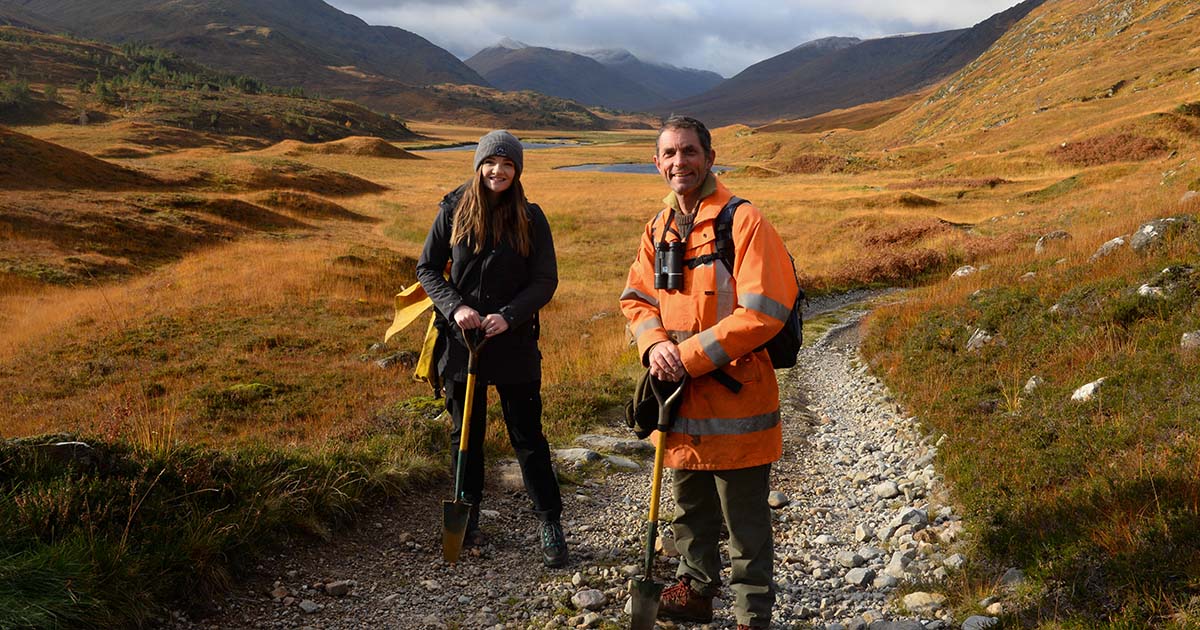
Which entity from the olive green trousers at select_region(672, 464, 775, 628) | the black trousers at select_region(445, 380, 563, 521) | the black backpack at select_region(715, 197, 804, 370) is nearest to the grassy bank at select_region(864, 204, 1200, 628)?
the olive green trousers at select_region(672, 464, 775, 628)

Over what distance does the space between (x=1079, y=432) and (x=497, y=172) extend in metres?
5.10

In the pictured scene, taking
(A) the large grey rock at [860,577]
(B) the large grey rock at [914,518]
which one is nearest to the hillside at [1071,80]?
(B) the large grey rock at [914,518]

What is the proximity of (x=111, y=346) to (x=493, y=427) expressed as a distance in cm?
1092

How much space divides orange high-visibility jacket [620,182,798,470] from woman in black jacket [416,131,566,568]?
1.28 m

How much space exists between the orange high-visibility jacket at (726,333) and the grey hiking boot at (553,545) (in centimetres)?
175

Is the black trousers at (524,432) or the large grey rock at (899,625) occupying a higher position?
the black trousers at (524,432)

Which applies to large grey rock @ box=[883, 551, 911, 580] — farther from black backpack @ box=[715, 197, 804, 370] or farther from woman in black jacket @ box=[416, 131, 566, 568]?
woman in black jacket @ box=[416, 131, 566, 568]

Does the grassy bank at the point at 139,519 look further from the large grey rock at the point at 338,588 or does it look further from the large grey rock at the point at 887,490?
the large grey rock at the point at 887,490

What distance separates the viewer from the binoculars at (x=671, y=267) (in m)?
3.92

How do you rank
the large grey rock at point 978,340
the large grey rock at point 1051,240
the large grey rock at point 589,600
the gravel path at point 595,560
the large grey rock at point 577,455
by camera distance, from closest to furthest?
1. the gravel path at point 595,560
2. the large grey rock at point 589,600
3. the large grey rock at point 577,455
4. the large grey rock at point 978,340
5. the large grey rock at point 1051,240

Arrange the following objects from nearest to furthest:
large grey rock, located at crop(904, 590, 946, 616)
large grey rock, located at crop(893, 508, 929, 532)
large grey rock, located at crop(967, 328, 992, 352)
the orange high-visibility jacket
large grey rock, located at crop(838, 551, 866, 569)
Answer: the orange high-visibility jacket
large grey rock, located at crop(904, 590, 946, 616)
large grey rock, located at crop(838, 551, 866, 569)
large grey rock, located at crop(893, 508, 929, 532)
large grey rock, located at crop(967, 328, 992, 352)

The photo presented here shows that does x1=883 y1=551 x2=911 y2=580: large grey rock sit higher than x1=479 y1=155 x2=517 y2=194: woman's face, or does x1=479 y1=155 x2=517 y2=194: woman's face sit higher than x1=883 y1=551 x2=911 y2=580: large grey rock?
x1=479 y1=155 x2=517 y2=194: woman's face

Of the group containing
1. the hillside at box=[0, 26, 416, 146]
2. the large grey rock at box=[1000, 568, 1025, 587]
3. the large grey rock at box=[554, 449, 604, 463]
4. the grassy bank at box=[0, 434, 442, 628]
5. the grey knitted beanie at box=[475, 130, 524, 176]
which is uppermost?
the hillside at box=[0, 26, 416, 146]

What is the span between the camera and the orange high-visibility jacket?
3594mm
